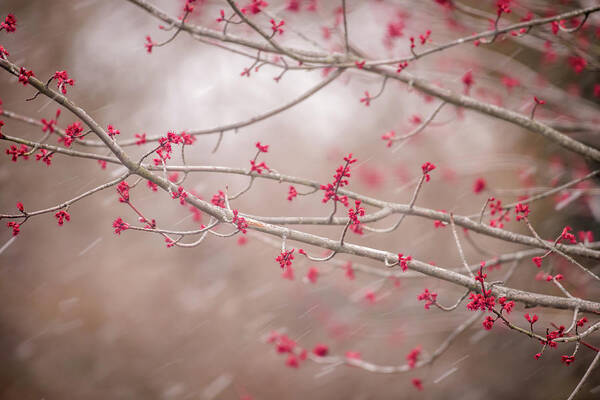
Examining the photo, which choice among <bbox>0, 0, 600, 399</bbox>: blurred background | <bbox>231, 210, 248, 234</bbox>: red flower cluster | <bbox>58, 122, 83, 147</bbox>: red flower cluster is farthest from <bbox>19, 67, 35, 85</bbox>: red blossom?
<bbox>0, 0, 600, 399</bbox>: blurred background

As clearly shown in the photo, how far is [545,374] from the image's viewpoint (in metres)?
4.42

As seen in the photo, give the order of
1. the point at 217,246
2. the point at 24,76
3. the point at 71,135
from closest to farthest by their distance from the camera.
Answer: the point at 24,76, the point at 71,135, the point at 217,246

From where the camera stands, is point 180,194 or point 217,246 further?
point 217,246

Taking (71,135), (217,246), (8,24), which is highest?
(217,246)

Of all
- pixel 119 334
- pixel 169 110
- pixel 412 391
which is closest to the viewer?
pixel 412 391

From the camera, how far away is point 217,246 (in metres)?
7.84

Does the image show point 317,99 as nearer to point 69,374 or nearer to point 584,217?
point 584,217

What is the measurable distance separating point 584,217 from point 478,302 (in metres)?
3.32

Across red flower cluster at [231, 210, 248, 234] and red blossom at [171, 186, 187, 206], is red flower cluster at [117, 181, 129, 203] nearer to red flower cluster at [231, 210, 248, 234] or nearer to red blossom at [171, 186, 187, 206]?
red blossom at [171, 186, 187, 206]

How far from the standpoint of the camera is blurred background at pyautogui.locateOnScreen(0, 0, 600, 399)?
5840mm

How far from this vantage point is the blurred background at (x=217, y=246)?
Answer: 19.2 feet

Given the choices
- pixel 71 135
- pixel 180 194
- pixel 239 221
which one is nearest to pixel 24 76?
pixel 71 135

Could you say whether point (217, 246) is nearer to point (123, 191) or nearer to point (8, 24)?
point (123, 191)

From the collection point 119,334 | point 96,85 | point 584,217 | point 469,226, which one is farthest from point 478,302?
point 96,85
